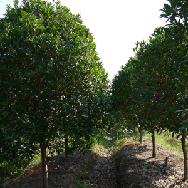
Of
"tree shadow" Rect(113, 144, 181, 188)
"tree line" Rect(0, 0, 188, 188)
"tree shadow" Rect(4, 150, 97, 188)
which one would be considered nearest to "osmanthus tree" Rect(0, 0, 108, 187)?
"tree line" Rect(0, 0, 188, 188)

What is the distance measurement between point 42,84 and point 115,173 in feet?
25.3

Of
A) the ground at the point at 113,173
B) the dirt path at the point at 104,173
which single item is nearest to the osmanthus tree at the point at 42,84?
the ground at the point at 113,173

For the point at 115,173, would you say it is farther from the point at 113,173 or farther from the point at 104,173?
the point at 104,173

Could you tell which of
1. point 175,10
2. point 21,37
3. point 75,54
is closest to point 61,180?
point 75,54

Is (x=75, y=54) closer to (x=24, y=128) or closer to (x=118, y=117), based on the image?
(x=24, y=128)

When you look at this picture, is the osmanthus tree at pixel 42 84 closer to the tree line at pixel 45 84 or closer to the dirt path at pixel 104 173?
the tree line at pixel 45 84

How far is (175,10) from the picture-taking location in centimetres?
283

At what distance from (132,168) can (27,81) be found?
304 inches

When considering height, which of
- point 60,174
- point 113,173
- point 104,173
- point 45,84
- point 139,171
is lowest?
point 113,173

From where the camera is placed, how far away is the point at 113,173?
1063 centimetres

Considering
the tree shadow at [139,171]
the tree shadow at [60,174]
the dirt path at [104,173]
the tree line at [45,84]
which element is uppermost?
the tree line at [45,84]

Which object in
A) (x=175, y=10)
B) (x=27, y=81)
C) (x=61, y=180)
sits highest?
(x=175, y=10)

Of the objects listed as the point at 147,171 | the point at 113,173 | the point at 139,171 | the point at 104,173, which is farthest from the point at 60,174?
the point at 147,171

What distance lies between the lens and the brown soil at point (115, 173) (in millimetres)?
8000
